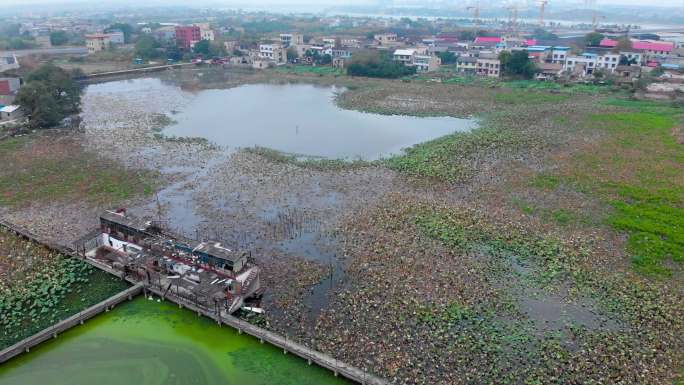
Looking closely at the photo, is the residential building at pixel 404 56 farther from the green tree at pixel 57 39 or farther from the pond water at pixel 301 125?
the green tree at pixel 57 39

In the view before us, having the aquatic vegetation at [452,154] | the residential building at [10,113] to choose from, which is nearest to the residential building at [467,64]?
the aquatic vegetation at [452,154]

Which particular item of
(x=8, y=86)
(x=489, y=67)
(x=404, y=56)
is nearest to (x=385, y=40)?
(x=404, y=56)

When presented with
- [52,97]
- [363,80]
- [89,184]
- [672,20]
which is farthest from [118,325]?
[672,20]

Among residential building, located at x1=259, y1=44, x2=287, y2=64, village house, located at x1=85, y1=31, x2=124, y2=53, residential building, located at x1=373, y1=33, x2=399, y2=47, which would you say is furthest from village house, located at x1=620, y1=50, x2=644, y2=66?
village house, located at x1=85, y1=31, x2=124, y2=53

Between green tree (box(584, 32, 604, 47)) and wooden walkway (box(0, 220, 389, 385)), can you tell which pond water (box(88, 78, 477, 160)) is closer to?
wooden walkway (box(0, 220, 389, 385))

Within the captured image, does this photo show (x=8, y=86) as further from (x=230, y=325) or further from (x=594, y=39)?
(x=594, y=39)

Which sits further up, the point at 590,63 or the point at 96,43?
the point at 96,43
